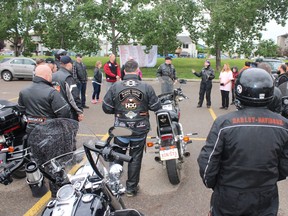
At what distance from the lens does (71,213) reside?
6.22 ft

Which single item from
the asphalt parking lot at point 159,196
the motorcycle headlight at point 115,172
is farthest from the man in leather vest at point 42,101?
the motorcycle headlight at point 115,172

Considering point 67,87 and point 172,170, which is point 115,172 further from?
point 67,87

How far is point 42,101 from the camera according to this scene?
408 centimetres

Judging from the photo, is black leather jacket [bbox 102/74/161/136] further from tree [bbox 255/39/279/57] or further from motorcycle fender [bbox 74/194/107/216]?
tree [bbox 255/39/279/57]

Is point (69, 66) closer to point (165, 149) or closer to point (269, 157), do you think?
point (165, 149)

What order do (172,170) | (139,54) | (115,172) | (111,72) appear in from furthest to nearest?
(139,54) < (111,72) < (172,170) < (115,172)

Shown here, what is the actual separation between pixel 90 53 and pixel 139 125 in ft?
62.7

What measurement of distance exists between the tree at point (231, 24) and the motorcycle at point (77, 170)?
19.5 m

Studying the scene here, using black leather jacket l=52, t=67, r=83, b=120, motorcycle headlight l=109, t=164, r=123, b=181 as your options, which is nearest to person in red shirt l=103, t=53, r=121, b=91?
black leather jacket l=52, t=67, r=83, b=120

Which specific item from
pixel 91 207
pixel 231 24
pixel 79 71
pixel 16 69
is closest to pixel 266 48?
pixel 231 24

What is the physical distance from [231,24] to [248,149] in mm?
19945

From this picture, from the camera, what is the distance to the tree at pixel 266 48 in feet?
74.1

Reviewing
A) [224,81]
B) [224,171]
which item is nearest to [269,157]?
[224,171]

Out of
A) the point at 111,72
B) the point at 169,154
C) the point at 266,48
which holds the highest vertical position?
the point at 266,48
